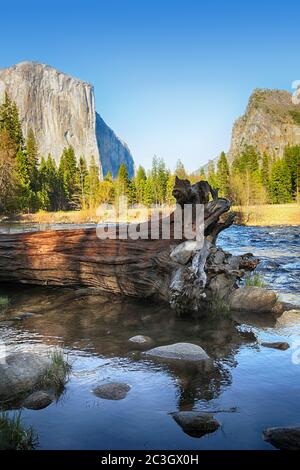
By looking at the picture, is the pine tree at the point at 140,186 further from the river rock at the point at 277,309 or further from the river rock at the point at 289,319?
the river rock at the point at 289,319

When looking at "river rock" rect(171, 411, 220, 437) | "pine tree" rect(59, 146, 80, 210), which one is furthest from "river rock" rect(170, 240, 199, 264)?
"pine tree" rect(59, 146, 80, 210)

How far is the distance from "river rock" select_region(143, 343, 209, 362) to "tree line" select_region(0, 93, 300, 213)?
47.0 metres

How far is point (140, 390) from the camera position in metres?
5.33

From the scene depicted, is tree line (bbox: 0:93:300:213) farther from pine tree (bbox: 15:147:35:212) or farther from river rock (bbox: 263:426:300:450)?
river rock (bbox: 263:426:300:450)

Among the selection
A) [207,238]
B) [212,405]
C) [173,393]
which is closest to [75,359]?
[173,393]

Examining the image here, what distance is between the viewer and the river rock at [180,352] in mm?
6414

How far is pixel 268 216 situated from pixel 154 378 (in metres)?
53.5

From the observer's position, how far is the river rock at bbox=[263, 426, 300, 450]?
158 inches

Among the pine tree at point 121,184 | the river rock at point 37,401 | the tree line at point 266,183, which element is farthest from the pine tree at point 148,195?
the river rock at point 37,401

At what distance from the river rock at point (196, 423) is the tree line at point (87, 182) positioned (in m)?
49.0

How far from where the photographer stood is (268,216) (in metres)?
56.9

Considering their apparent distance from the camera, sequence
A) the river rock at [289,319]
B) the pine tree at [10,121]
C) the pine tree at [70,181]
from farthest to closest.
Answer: the pine tree at [70,181] < the pine tree at [10,121] < the river rock at [289,319]

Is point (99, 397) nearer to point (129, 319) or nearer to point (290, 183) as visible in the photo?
point (129, 319)
